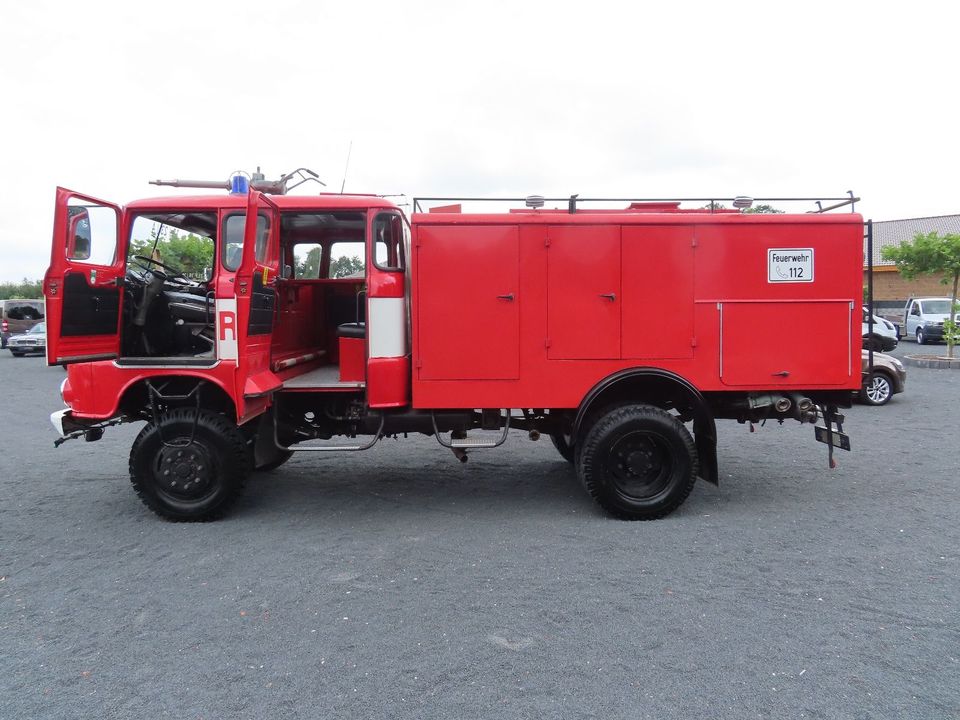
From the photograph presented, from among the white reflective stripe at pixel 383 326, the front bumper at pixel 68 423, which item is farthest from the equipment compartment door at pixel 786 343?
the front bumper at pixel 68 423

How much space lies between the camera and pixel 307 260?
6340 millimetres

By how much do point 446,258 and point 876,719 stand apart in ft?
13.0

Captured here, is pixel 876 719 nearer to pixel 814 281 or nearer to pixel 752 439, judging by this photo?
pixel 814 281

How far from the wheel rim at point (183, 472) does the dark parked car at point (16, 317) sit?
3001 cm

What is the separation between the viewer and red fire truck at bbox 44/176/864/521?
203 inches

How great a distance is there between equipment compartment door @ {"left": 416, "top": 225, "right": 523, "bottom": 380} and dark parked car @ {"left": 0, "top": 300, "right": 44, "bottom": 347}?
31295 mm

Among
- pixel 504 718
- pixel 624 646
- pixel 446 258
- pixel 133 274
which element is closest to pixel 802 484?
pixel 624 646

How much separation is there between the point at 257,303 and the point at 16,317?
3171 centimetres

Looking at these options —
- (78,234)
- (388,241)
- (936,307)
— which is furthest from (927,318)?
(78,234)

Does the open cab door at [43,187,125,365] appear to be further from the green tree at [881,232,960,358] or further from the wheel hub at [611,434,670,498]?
the green tree at [881,232,960,358]

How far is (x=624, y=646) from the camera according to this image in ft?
10.9

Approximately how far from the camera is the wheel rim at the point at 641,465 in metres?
5.25

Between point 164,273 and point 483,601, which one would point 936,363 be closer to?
point 483,601

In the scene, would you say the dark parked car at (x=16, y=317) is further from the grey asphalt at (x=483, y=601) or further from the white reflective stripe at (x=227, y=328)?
the white reflective stripe at (x=227, y=328)
